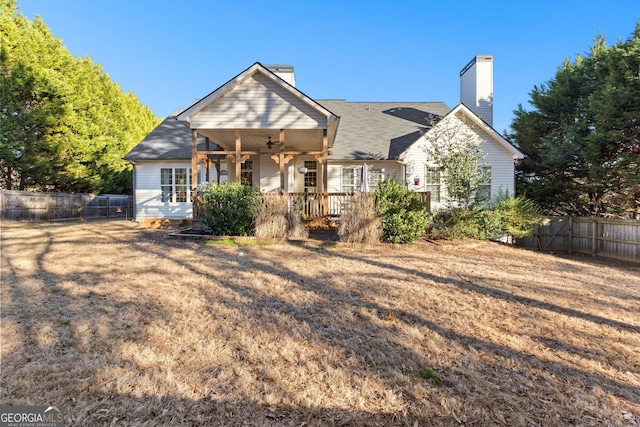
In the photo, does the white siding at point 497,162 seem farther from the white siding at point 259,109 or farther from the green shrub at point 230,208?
the green shrub at point 230,208

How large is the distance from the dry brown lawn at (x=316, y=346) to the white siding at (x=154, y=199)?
9.88 m

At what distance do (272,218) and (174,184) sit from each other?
9.05 meters

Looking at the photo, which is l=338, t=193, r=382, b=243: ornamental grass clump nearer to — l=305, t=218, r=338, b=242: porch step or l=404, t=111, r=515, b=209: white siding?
l=305, t=218, r=338, b=242: porch step

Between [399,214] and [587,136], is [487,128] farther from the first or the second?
[399,214]

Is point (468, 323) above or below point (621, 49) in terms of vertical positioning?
below

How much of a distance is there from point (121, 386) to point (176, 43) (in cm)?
1810

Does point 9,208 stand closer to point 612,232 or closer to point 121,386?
point 121,386

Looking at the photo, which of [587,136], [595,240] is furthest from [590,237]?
[587,136]

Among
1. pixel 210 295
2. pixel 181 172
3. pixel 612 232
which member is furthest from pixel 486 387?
pixel 181 172

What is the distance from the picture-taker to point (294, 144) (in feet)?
49.9


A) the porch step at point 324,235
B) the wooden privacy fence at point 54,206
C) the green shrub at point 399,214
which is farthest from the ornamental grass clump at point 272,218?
the wooden privacy fence at point 54,206

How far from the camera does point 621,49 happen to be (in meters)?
10.4

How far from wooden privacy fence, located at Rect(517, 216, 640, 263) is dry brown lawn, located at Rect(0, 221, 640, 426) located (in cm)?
502

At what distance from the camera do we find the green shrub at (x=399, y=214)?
349 inches
